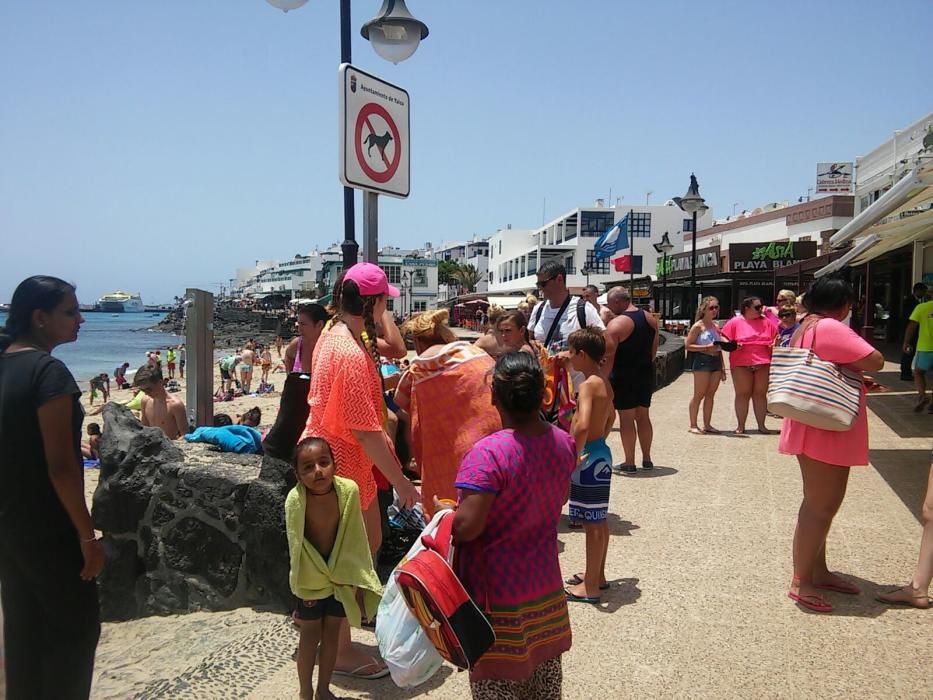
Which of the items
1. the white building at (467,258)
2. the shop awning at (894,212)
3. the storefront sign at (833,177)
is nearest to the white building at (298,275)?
the white building at (467,258)

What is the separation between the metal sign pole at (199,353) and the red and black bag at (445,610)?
5178 mm

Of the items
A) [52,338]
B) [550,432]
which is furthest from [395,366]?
[550,432]

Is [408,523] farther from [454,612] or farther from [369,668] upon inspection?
[454,612]

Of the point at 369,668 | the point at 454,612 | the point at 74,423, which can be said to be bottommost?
the point at 369,668

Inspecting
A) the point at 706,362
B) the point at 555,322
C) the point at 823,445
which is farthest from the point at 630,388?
the point at 823,445

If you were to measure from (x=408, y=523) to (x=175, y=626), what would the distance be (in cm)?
149

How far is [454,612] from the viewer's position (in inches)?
78.0

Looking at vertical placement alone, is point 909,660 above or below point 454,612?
below

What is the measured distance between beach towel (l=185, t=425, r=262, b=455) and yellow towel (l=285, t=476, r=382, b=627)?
189cm

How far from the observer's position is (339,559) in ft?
9.71

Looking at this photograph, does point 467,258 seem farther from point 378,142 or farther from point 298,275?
point 378,142

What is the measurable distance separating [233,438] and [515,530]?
10.2 ft

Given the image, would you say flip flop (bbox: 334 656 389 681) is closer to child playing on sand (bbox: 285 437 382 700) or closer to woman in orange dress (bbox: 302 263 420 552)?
child playing on sand (bbox: 285 437 382 700)

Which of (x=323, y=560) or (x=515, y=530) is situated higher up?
(x=515, y=530)
